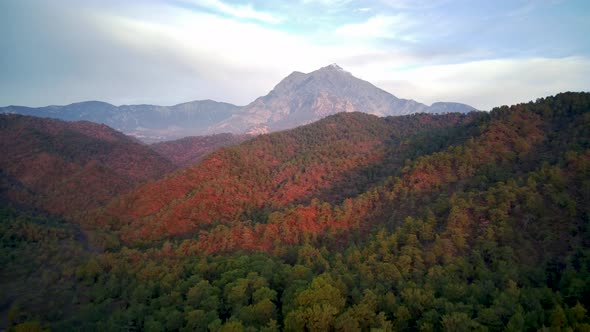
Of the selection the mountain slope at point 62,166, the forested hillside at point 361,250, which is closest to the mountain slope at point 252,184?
the forested hillside at point 361,250

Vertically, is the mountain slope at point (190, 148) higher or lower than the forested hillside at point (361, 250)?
higher

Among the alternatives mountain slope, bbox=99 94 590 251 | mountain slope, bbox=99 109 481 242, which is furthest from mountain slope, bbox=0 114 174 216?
mountain slope, bbox=99 94 590 251

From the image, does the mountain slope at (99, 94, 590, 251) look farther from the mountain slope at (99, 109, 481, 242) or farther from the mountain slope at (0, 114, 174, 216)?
the mountain slope at (0, 114, 174, 216)

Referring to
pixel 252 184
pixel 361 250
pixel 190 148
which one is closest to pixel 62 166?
pixel 252 184

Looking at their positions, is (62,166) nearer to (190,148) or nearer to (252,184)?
(252,184)

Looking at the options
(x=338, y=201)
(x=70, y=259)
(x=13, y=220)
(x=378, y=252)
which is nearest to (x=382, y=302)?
(x=378, y=252)

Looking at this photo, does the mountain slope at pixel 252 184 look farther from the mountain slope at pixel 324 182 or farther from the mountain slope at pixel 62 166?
the mountain slope at pixel 62 166

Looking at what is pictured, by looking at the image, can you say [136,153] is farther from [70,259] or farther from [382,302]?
[382,302]
